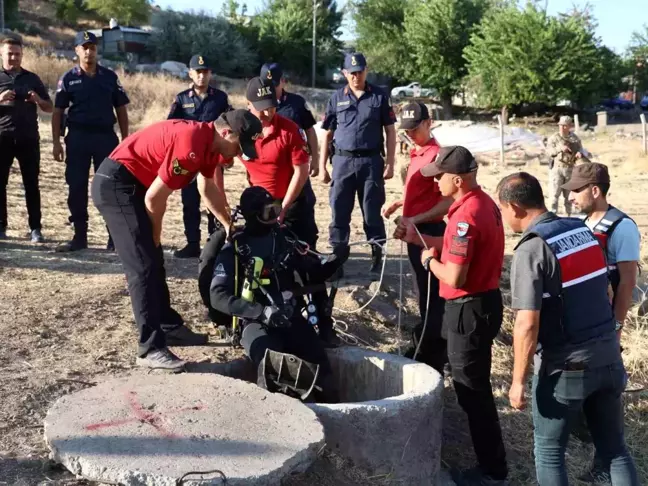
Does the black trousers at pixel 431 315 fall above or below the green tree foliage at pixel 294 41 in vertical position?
below

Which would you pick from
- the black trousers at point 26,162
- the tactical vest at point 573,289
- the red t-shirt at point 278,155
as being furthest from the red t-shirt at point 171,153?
the black trousers at point 26,162

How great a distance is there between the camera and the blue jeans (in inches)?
147

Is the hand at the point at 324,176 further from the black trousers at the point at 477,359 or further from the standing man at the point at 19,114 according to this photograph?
the black trousers at the point at 477,359

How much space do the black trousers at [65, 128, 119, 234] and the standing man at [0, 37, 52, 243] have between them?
0.44 metres

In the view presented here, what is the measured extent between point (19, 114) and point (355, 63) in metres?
3.08

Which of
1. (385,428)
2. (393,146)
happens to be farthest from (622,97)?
(385,428)

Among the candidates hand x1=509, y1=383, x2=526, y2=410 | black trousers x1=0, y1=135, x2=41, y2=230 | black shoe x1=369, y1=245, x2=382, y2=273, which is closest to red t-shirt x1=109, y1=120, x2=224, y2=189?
hand x1=509, y1=383, x2=526, y2=410

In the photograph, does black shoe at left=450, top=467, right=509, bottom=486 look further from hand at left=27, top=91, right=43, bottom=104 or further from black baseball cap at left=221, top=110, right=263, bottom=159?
Result: hand at left=27, top=91, right=43, bottom=104

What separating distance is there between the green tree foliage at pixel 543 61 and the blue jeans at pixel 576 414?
3625 centimetres

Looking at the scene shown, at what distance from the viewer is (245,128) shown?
440 centimetres

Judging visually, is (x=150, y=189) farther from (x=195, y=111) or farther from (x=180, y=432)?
(x=195, y=111)

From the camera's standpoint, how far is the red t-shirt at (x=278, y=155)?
5.76 meters

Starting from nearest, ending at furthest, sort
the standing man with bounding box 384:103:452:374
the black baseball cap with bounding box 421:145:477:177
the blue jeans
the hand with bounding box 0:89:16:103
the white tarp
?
the blue jeans, the black baseball cap with bounding box 421:145:477:177, the standing man with bounding box 384:103:452:374, the hand with bounding box 0:89:16:103, the white tarp

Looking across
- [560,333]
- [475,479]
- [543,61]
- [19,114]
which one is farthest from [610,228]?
[543,61]
